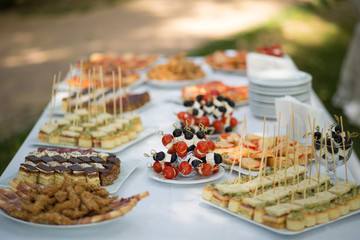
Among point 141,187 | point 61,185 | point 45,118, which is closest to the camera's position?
point 61,185

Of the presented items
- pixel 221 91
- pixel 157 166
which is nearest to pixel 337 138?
pixel 157 166

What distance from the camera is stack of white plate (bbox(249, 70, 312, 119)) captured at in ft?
9.86

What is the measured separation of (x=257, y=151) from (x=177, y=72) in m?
1.82

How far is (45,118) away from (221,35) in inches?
309

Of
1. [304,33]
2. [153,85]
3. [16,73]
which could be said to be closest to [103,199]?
[153,85]

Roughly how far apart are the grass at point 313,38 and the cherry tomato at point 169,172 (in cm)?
481

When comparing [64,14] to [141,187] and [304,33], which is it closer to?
[304,33]

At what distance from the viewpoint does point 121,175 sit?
7.22 feet

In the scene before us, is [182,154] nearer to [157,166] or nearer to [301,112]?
[157,166]

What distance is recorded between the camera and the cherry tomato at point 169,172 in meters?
2.12

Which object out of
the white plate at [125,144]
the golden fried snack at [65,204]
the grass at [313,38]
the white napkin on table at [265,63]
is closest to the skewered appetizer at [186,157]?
the golden fried snack at [65,204]

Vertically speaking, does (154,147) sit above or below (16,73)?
above

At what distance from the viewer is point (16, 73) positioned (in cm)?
873

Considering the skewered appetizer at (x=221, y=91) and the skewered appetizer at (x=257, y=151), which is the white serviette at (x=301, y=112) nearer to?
the skewered appetizer at (x=257, y=151)
